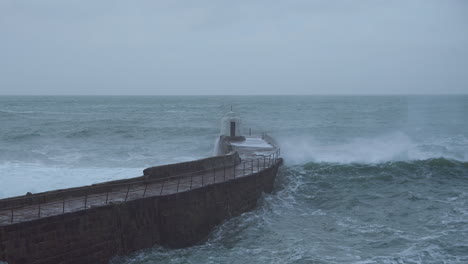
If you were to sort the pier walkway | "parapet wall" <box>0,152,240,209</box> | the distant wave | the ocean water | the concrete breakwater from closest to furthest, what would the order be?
the concrete breakwater, the pier walkway, "parapet wall" <box>0,152,240,209</box>, the ocean water, the distant wave

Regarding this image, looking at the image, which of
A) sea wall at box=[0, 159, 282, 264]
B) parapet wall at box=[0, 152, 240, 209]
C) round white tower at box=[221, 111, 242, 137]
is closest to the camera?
sea wall at box=[0, 159, 282, 264]

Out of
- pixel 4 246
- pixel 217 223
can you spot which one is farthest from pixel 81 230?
pixel 217 223

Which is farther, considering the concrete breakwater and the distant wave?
the distant wave

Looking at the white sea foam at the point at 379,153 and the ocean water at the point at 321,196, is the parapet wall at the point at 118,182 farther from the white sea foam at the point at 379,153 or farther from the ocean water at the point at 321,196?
the white sea foam at the point at 379,153

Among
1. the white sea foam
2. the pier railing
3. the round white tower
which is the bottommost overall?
the white sea foam

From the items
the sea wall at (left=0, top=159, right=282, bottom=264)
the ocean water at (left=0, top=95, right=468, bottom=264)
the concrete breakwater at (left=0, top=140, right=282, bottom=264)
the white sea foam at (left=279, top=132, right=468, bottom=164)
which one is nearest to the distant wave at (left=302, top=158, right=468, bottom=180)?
the ocean water at (left=0, top=95, right=468, bottom=264)

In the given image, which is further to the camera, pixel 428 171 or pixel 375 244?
pixel 428 171

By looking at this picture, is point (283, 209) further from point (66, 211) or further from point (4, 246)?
point (4, 246)

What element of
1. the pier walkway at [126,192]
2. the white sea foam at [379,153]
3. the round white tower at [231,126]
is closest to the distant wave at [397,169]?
the white sea foam at [379,153]

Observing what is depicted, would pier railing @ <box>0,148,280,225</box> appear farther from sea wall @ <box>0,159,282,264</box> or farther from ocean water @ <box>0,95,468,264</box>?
ocean water @ <box>0,95,468,264</box>

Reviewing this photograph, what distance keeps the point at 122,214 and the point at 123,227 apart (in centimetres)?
44

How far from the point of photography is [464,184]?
21.7m

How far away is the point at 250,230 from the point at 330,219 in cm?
360

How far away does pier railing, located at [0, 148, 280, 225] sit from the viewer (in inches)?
488
